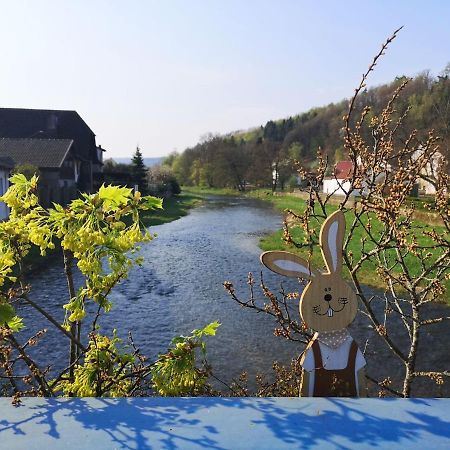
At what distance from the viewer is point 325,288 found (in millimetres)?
4113

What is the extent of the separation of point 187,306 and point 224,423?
13.1m

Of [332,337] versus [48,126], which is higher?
[48,126]

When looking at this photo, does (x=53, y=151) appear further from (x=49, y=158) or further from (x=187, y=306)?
(x=187, y=306)

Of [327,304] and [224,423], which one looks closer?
[224,423]

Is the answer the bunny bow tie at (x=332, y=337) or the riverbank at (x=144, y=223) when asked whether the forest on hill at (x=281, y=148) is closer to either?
the riverbank at (x=144, y=223)

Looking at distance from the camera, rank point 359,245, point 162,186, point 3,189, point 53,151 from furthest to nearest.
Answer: point 162,186 < point 53,151 < point 3,189 < point 359,245

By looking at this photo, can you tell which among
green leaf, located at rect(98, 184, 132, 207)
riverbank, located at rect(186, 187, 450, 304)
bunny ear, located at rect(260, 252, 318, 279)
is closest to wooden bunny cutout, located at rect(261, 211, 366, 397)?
bunny ear, located at rect(260, 252, 318, 279)

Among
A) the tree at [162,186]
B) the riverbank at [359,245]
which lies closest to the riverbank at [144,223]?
the tree at [162,186]

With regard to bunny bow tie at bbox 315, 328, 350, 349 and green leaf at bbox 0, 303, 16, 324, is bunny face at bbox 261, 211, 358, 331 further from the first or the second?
green leaf at bbox 0, 303, 16, 324

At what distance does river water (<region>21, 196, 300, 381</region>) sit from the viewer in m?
12.1

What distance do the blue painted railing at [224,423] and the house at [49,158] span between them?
33.1 meters

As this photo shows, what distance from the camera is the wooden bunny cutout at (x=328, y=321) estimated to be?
13.5 feet

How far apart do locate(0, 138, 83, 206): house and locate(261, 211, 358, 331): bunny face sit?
107ft

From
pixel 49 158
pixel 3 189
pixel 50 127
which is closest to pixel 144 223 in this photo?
pixel 3 189
